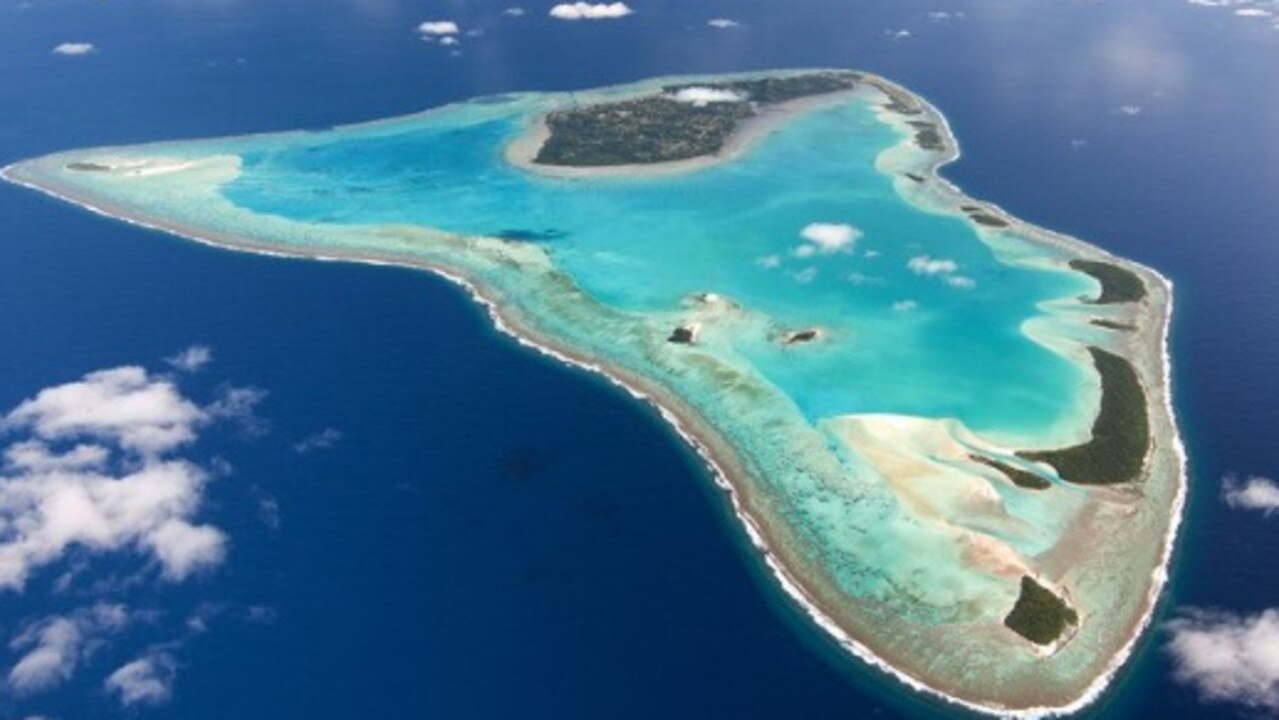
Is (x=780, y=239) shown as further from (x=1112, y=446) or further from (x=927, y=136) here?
(x=1112, y=446)

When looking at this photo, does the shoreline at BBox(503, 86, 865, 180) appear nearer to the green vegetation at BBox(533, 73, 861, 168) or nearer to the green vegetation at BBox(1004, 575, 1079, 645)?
the green vegetation at BBox(533, 73, 861, 168)

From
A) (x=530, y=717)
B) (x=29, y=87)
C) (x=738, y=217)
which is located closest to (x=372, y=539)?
(x=530, y=717)

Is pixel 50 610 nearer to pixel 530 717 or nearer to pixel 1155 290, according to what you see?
pixel 530 717

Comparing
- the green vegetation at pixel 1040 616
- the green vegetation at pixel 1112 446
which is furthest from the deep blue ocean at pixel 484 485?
the green vegetation at pixel 1040 616

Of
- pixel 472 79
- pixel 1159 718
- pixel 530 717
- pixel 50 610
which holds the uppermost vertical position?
pixel 472 79

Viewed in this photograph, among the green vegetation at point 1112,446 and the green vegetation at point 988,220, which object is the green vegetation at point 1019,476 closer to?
the green vegetation at point 1112,446
